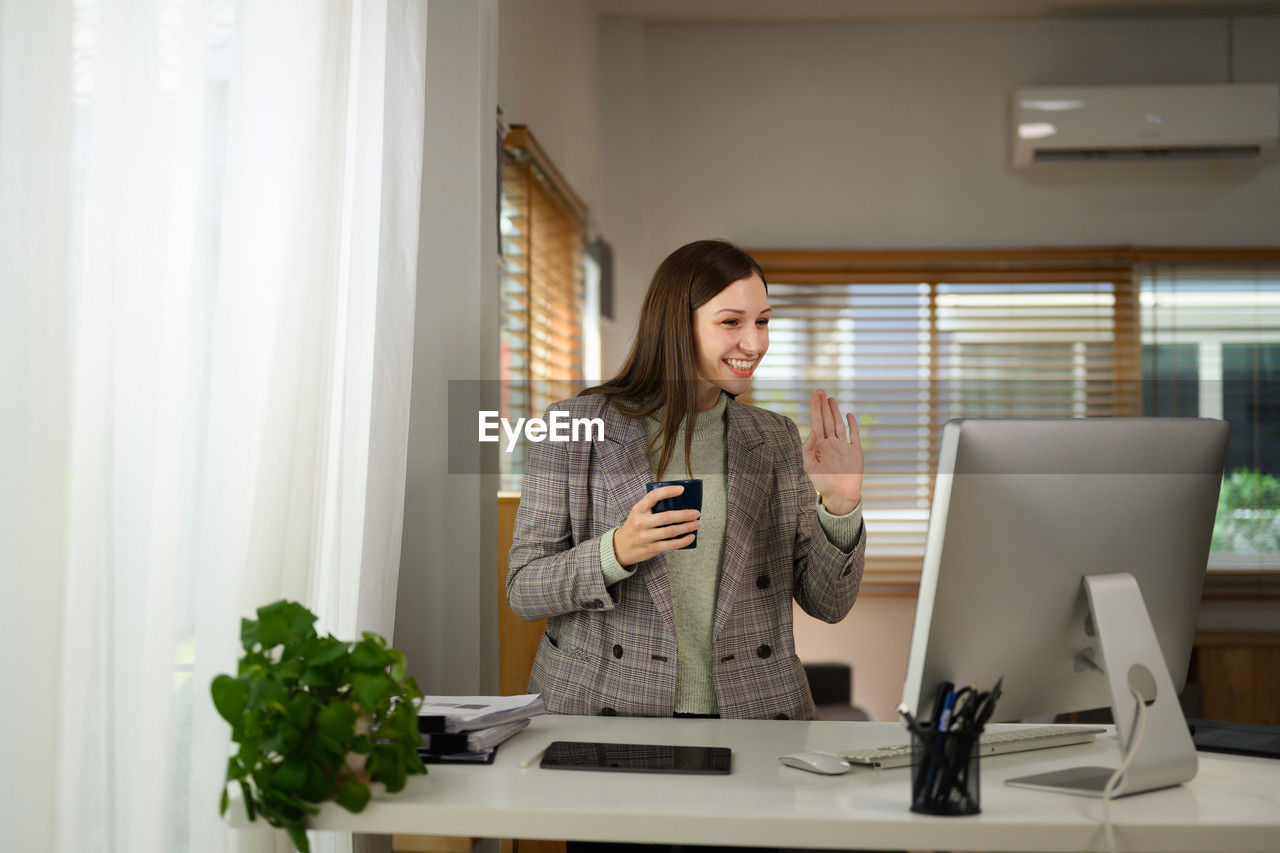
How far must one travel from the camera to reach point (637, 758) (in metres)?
1.27

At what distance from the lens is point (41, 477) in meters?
1.14

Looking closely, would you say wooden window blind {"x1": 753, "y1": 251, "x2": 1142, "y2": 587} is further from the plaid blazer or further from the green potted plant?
the green potted plant

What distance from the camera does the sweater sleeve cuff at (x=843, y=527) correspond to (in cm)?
172

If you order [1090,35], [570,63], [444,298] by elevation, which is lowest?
[444,298]

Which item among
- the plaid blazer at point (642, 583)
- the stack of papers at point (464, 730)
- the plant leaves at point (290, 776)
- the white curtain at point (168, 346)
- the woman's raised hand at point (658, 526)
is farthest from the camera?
the plaid blazer at point (642, 583)

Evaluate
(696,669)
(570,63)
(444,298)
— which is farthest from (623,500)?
(570,63)

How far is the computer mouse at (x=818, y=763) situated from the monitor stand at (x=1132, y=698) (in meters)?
0.19

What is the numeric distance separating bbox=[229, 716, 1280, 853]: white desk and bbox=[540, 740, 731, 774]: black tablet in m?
0.02

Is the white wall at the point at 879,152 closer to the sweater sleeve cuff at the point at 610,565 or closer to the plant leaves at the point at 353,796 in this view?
the sweater sleeve cuff at the point at 610,565

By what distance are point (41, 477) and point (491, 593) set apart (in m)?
1.10

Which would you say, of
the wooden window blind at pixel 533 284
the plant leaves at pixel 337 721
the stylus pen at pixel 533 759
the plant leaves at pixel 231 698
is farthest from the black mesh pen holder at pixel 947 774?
the wooden window blind at pixel 533 284

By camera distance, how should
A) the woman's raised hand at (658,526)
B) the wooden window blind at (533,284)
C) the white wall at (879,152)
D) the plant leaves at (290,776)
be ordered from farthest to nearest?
the white wall at (879,152) → the wooden window blind at (533,284) → the woman's raised hand at (658,526) → the plant leaves at (290,776)

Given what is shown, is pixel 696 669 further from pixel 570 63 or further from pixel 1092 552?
pixel 570 63

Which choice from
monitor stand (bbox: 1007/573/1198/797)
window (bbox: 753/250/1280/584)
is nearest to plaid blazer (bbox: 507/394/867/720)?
monitor stand (bbox: 1007/573/1198/797)
